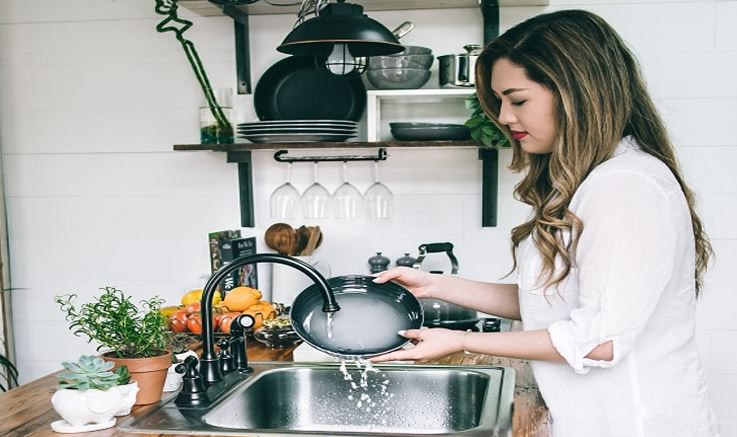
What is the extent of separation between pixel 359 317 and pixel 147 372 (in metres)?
0.46

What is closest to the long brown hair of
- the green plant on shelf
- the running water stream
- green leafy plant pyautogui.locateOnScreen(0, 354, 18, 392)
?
the running water stream

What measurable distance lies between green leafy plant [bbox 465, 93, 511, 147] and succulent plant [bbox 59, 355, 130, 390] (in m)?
1.36

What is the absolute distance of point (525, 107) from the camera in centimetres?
152

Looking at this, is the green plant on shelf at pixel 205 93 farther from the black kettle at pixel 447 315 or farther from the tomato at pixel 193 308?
the black kettle at pixel 447 315

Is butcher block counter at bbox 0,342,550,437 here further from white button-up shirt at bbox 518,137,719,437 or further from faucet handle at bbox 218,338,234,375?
faucet handle at bbox 218,338,234,375

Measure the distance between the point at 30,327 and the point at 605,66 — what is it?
248cm

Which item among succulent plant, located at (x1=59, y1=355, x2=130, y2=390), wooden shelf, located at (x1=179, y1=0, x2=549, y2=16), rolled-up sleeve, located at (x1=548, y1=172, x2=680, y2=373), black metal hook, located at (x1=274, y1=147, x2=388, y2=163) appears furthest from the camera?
black metal hook, located at (x1=274, y1=147, x2=388, y2=163)

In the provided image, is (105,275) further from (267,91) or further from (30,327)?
(267,91)

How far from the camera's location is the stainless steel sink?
1.78 m

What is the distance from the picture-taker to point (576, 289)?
1.46 m

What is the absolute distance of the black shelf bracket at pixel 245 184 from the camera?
280 centimetres

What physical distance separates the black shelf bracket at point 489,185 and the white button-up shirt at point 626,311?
114cm

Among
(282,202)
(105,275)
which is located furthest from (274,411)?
(105,275)

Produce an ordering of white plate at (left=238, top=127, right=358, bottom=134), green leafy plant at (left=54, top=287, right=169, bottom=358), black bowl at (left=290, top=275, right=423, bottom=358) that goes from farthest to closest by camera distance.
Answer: white plate at (left=238, top=127, right=358, bottom=134) → black bowl at (left=290, top=275, right=423, bottom=358) → green leafy plant at (left=54, top=287, right=169, bottom=358)
